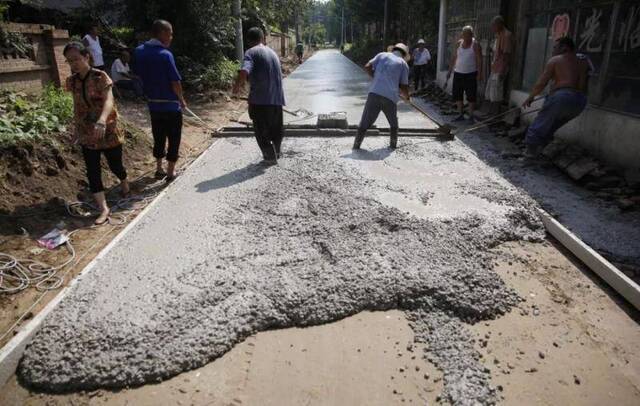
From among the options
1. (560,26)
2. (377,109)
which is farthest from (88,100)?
(560,26)

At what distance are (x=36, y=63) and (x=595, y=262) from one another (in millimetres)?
8126

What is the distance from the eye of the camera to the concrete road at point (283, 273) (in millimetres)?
2570

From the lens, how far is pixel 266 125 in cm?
598

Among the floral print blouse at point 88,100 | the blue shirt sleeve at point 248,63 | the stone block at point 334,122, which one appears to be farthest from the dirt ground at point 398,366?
the stone block at point 334,122

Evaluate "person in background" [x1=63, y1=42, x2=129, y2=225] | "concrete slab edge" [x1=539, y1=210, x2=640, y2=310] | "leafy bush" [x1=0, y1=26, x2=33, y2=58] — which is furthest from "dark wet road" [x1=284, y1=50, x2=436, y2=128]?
"person in background" [x1=63, y1=42, x2=129, y2=225]

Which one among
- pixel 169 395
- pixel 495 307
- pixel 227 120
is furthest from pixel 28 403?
pixel 227 120

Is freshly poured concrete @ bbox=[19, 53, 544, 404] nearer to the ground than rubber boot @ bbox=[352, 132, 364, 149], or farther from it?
nearer to the ground

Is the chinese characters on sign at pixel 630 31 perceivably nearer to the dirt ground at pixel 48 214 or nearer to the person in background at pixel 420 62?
the dirt ground at pixel 48 214

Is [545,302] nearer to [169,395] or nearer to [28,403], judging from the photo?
[169,395]

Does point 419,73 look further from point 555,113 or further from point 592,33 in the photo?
point 555,113

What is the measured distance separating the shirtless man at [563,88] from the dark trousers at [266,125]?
3543 mm

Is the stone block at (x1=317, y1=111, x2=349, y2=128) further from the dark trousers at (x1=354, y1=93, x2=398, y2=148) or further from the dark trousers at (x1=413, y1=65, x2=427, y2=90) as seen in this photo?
the dark trousers at (x1=413, y1=65, x2=427, y2=90)

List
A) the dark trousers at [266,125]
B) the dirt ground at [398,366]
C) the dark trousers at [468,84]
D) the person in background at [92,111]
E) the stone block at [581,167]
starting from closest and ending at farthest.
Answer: the dirt ground at [398,366] → the person in background at [92,111] → the stone block at [581,167] → the dark trousers at [266,125] → the dark trousers at [468,84]

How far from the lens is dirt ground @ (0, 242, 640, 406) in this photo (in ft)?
7.80
